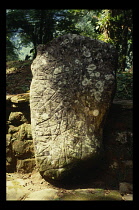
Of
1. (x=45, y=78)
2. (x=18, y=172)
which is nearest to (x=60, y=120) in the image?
(x=45, y=78)

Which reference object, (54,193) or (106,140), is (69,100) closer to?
(106,140)

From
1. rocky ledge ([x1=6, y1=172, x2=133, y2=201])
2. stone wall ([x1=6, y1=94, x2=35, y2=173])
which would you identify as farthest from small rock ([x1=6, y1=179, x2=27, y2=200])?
stone wall ([x1=6, y1=94, x2=35, y2=173])

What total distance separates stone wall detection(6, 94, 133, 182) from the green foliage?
1.14 m

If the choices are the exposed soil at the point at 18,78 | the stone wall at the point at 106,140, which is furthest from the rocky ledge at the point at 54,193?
the exposed soil at the point at 18,78

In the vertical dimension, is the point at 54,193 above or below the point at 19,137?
below

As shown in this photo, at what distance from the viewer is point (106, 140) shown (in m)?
3.51

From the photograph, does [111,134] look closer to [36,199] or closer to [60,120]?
[60,120]

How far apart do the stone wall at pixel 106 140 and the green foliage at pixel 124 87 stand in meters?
1.14

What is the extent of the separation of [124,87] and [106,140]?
86.9 inches

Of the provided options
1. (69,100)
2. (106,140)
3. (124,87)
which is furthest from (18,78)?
(106,140)

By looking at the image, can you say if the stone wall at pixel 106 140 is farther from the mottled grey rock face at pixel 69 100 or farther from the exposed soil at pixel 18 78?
the exposed soil at pixel 18 78

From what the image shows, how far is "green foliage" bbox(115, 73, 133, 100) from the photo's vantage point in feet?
16.3

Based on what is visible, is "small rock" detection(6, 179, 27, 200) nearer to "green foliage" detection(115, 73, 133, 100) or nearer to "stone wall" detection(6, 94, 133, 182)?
"stone wall" detection(6, 94, 133, 182)
